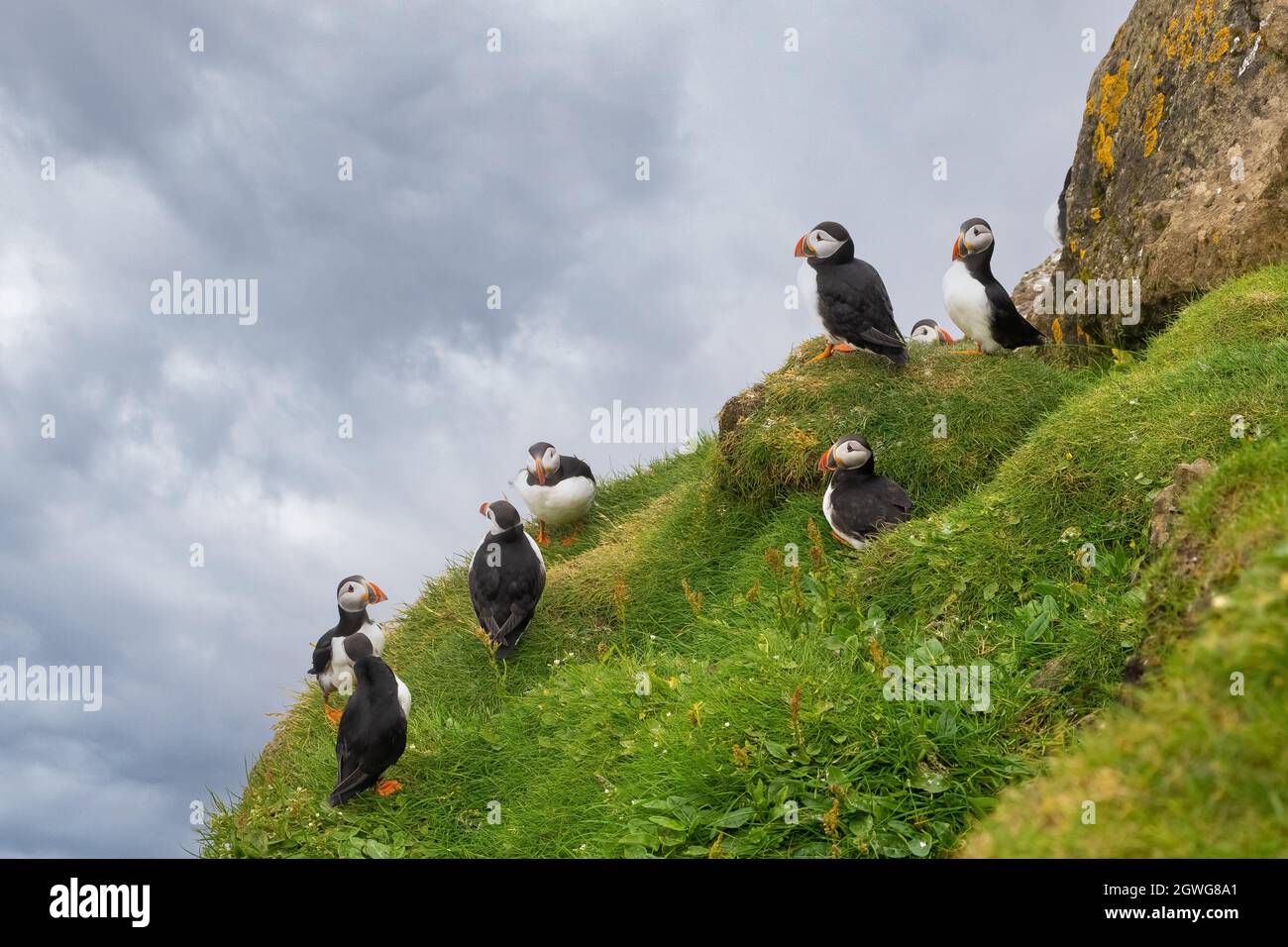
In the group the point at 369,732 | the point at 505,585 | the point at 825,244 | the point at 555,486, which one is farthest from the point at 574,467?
the point at 369,732

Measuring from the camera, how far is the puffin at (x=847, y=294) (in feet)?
31.7

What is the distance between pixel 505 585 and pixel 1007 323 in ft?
18.2

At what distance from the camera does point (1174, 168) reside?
10586mm

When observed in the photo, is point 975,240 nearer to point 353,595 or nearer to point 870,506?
point 870,506

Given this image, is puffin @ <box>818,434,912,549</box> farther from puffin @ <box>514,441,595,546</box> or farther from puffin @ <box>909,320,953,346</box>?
puffin @ <box>909,320,953,346</box>

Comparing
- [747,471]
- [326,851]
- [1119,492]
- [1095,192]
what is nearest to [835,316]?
[747,471]

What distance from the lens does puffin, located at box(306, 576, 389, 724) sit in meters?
10.0

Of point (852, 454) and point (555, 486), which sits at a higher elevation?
point (555, 486)

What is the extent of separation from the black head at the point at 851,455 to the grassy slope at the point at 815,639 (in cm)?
71

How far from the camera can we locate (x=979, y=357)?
10609 millimetres

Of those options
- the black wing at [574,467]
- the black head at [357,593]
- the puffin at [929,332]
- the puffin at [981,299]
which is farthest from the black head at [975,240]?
the black head at [357,593]

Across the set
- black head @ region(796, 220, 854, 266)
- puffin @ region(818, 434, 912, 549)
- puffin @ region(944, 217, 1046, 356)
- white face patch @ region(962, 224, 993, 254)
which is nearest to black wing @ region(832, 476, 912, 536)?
puffin @ region(818, 434, 912, 549)

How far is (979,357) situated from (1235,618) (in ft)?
26.5
